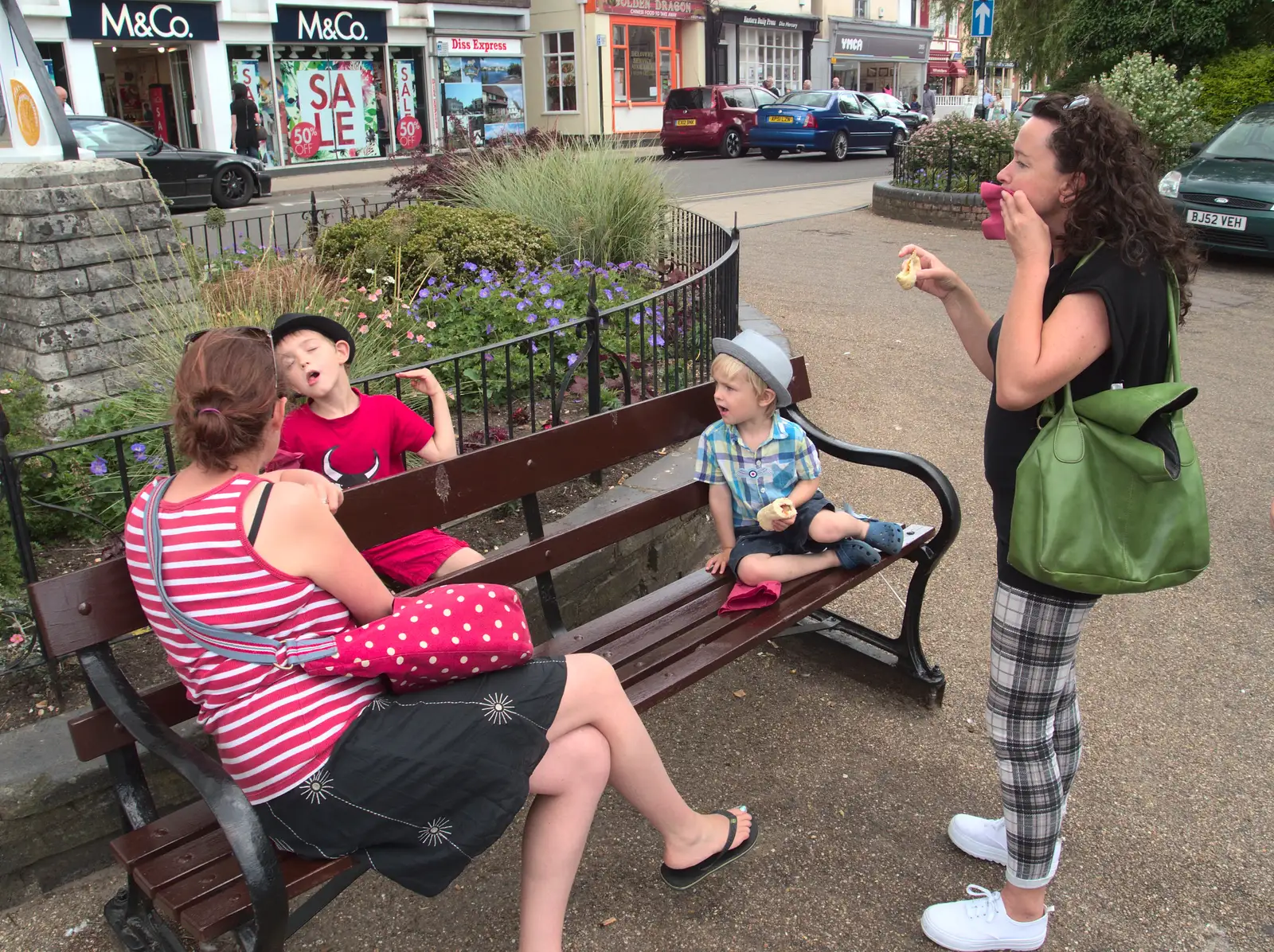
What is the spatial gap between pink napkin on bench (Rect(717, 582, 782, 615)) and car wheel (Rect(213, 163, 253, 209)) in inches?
606

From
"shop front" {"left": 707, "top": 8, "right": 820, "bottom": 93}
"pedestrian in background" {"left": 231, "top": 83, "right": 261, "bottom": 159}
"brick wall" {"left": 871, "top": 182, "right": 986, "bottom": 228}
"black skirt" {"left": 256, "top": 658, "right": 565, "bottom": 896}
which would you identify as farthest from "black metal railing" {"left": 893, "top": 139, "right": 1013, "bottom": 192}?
"shop front" {"left": 707, "top": 8, "right": 820, "bottom": 93}

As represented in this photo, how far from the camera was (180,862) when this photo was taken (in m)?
1.98

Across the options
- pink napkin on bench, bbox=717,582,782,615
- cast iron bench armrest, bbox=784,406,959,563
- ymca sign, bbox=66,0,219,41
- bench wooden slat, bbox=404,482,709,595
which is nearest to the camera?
bench wooden slat, bbox=404,482,709,595

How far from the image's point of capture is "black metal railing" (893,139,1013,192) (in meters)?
13.1

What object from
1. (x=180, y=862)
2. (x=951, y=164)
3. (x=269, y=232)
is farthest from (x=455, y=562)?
(x=951, y=164)

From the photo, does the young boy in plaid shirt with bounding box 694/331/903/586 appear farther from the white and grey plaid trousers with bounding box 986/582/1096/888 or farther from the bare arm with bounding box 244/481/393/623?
the bare arm with bounding box 244/481/393/623

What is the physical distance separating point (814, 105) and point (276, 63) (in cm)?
1214

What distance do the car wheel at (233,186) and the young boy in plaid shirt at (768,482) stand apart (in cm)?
1512

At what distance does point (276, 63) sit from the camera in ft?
79.4

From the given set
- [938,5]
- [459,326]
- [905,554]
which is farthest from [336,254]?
[938,5]

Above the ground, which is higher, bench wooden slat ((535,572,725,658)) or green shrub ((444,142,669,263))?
green shrub ((444,142,669,263))

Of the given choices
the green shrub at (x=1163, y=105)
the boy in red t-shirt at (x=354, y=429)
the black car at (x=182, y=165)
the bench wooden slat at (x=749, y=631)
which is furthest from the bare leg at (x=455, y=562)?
the black car at (x=182, y=165)

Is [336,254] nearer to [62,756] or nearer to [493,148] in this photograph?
[493,148]

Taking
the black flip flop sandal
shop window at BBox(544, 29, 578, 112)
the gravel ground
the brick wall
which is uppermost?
shop window at BBox(544, 29, 578, 112)
